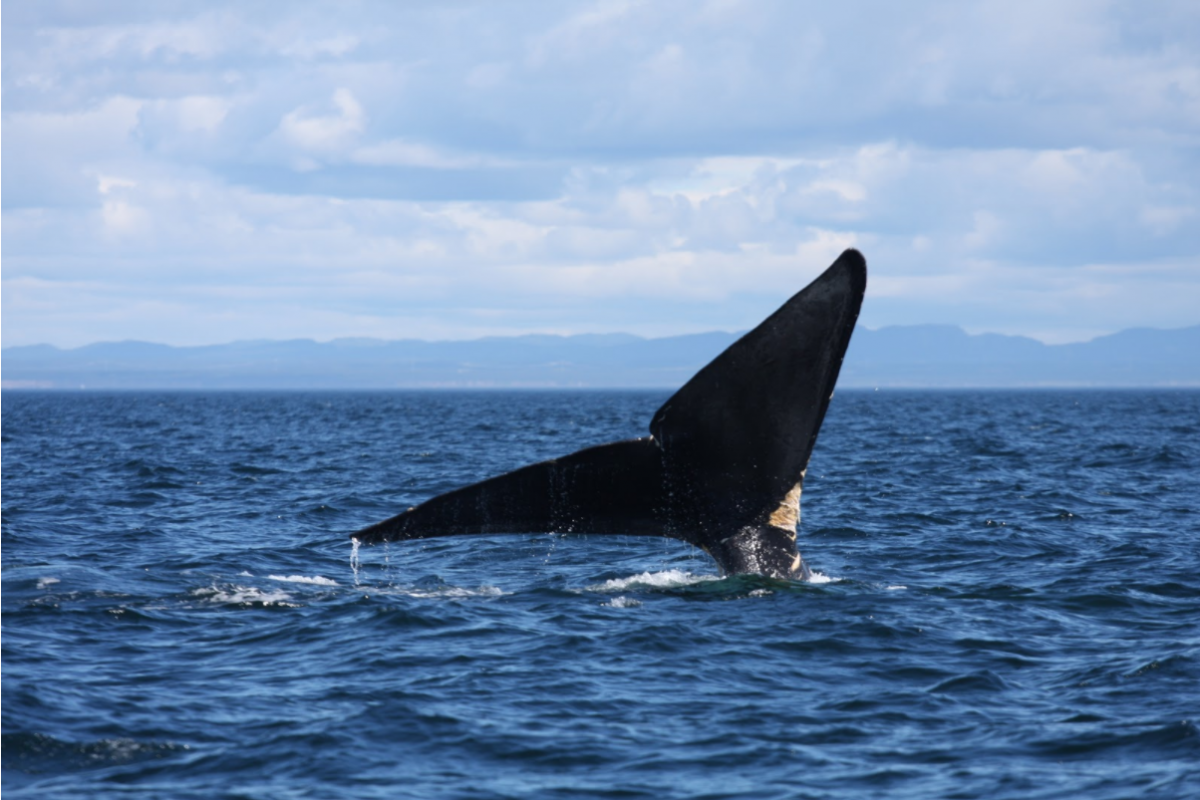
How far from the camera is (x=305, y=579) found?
1512 centimetres

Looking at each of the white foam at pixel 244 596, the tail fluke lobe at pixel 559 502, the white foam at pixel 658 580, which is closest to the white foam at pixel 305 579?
the white foam at pixel 244 596

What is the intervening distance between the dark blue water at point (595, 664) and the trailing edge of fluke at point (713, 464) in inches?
48.7

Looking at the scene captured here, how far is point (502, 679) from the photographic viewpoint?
10.6 meters

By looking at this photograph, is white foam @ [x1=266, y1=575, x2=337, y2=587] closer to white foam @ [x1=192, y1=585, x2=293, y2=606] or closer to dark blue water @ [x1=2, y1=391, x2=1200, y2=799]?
dark blue water @ [x1=2, y1=391, x2=1200, y2=799]

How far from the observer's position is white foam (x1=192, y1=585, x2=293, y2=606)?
523 inches

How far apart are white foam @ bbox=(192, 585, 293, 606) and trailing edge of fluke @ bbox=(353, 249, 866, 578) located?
183 inches

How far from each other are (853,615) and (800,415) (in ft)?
11.2

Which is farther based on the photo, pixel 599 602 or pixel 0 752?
pixel 599 602


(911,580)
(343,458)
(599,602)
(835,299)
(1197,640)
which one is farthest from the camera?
(343,458)

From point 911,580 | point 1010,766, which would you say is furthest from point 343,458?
point 1010,766

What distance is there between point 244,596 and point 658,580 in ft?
13.3

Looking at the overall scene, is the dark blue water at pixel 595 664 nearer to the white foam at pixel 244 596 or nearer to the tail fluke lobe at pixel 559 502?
the white foam at pixel 244 596

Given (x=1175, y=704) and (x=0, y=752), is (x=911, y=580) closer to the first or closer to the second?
(x=1175, y=704)

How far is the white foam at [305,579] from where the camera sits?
1477cm
